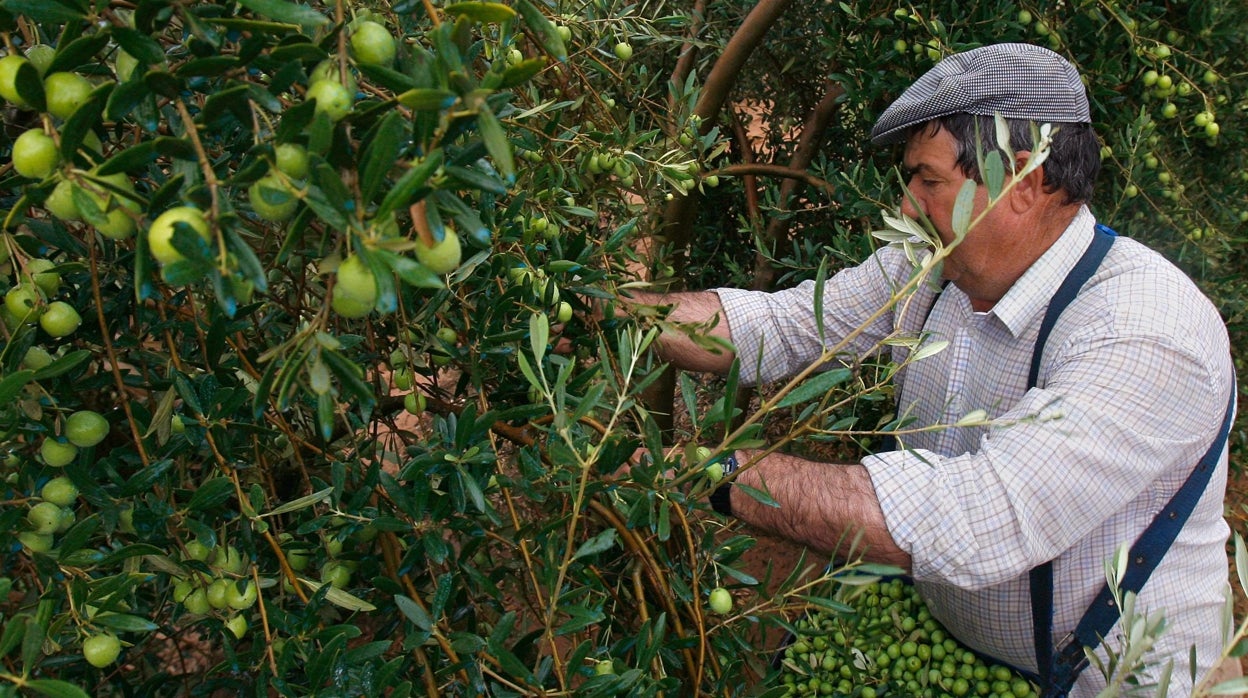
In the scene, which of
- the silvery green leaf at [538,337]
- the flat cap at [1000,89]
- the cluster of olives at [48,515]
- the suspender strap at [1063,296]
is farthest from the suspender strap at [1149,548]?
the cluster of olives at [48,515]

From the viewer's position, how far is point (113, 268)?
110 centimetres

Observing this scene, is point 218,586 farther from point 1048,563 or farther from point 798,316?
point 798,316

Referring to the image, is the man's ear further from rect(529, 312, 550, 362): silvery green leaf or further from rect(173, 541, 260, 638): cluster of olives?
rect(173, 541, 260, 638): cluster of olives

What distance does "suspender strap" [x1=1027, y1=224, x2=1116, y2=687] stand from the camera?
1.91 metres

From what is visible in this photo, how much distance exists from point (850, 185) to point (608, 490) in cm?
189

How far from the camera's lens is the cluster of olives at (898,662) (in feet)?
6.73

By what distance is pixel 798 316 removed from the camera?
2590 mm

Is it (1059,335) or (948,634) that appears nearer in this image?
(1059,335)

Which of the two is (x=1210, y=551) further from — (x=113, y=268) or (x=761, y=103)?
(x=761, y=103)

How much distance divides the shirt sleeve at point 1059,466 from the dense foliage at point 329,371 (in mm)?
331

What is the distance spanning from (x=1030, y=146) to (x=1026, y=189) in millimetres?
105

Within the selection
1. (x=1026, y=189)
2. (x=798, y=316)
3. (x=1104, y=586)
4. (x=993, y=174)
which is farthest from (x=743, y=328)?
(x=993, y=174)

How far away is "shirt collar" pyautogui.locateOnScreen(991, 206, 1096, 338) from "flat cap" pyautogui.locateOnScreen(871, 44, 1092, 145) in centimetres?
30

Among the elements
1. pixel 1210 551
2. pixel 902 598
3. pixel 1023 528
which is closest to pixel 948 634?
pixel 902 598
